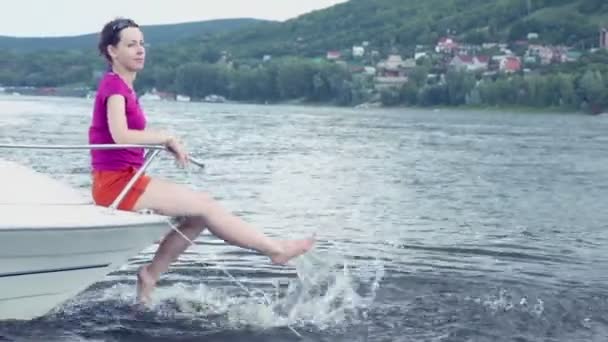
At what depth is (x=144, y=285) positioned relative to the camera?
352 inches

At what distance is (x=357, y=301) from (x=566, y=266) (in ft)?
11.3

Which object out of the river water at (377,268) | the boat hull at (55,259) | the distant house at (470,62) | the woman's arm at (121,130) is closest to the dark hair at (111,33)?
the woman's arm at (121,130)

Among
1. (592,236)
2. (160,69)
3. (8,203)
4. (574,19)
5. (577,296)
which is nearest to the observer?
(8,203)

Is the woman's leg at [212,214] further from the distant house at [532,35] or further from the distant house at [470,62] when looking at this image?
the distant house at [532,35]

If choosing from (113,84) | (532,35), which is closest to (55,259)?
(113,84)

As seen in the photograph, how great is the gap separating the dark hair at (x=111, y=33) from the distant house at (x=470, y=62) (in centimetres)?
13364

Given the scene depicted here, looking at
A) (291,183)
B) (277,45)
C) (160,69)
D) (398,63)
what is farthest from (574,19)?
(291,183)

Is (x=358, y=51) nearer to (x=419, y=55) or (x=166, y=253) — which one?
(x=419, y=55)

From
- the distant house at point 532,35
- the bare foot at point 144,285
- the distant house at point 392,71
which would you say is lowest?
the distant house at point 392,71

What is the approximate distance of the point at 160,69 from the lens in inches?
5969

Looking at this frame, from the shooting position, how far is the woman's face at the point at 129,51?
816cm

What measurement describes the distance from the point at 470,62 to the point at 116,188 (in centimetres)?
14613

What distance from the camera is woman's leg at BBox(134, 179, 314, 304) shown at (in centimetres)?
820

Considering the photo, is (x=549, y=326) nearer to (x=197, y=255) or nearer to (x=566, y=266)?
(x=566, y=266)
